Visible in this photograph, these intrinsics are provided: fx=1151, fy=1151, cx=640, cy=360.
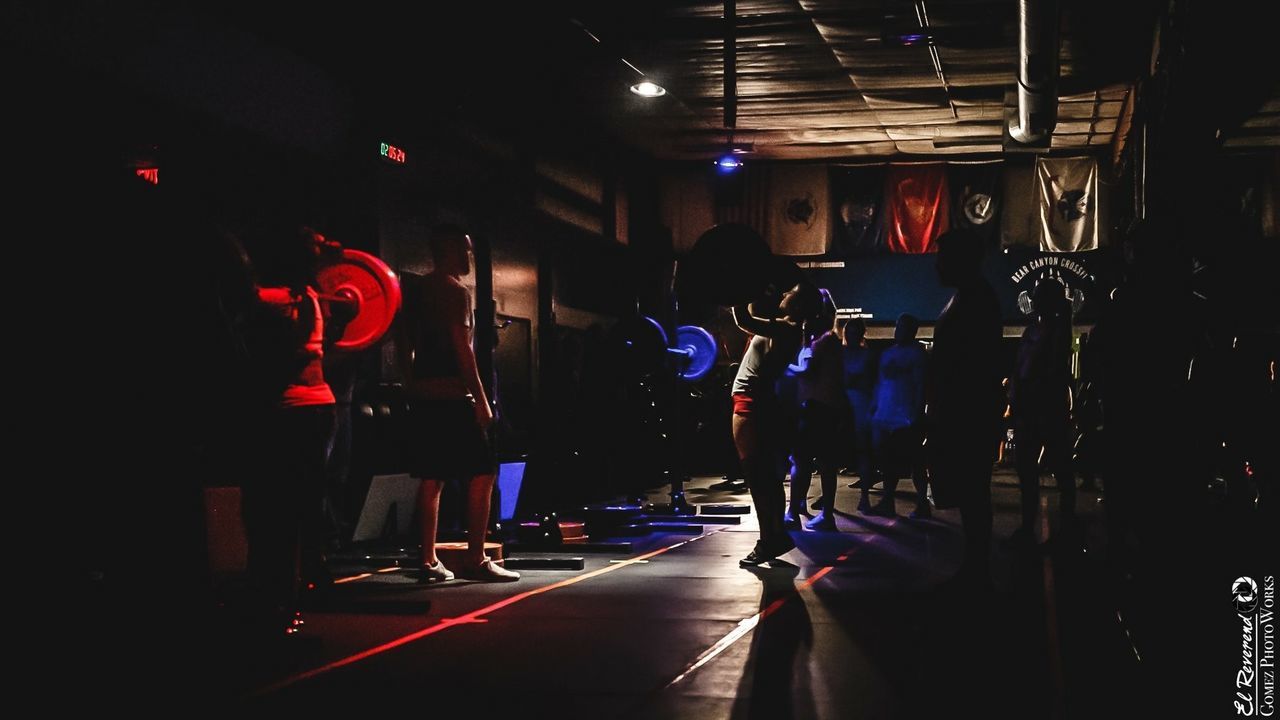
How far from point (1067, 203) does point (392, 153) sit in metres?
10.6

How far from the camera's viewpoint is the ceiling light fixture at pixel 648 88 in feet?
39.9

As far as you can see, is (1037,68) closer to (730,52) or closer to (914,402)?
(914,402)

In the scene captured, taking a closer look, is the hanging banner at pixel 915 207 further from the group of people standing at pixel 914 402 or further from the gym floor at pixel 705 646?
the gym floor at pixel 705 646

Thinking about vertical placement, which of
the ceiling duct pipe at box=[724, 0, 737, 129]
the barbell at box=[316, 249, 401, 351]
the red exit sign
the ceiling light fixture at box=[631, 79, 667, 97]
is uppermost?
the ceiling light fixture at box=[631, 79, 667, 97]

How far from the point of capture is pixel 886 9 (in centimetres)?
1050

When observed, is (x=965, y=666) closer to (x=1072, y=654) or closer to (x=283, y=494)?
(x=1072, y=654)

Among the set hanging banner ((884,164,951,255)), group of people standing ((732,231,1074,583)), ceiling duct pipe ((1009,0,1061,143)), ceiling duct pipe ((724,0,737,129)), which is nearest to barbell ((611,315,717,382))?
group of people standing ((732,231,1074,583))

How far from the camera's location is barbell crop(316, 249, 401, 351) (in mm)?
5316

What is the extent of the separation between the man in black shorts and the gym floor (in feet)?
2.08

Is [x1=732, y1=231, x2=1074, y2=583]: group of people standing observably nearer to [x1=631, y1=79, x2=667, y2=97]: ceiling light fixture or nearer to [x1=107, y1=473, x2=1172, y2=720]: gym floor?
[x1=107, y1=473, x2=1172, y2=720]: gym floor

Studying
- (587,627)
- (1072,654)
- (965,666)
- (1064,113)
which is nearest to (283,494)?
(587,627)

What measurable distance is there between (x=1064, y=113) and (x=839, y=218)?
387 cm

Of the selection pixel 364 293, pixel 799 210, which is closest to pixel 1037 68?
pixel 364 293

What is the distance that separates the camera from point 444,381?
5.86m
